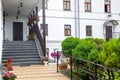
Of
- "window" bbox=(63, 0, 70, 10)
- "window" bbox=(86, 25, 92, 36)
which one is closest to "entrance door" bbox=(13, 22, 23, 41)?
"window" bbox=(63, 0, 70, 10)

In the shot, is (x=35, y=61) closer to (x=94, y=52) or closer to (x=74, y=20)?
(x=94, y=52)

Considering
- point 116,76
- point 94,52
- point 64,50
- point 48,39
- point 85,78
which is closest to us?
point 116,76

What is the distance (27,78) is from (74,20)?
54.7ft

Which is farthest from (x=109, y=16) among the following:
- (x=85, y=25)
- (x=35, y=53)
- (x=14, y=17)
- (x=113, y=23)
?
(x=35, y=53)

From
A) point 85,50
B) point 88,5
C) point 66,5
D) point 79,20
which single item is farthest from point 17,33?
point 85,50

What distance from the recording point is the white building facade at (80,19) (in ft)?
78.9

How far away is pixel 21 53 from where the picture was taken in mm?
13734

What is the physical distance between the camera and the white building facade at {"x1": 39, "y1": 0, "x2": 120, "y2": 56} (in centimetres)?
2406

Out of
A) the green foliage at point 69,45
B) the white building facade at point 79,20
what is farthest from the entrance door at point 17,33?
the green foliage at point 69,45

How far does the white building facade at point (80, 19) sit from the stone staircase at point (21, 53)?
331 inches

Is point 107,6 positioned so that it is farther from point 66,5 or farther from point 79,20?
point 66,5

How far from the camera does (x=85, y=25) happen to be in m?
25.3

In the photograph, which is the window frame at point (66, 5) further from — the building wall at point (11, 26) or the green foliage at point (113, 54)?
the green foliage at point (113, 54)

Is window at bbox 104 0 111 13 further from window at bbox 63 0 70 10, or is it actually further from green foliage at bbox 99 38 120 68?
green foliage at bbox 99 38 120 68
